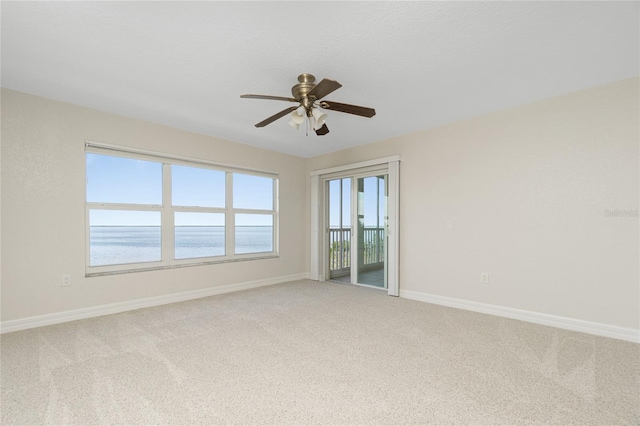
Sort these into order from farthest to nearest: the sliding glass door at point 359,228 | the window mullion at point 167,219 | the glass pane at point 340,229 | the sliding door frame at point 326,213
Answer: the glass pane at point 340,229 < the sliding glass door at point 359,228 < the sliding door frame at point 326,213 < the window mullion at point 167,219

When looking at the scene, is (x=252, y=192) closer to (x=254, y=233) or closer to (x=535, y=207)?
(x=254, y=233)

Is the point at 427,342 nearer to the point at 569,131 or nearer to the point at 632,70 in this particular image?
the point at 569,131

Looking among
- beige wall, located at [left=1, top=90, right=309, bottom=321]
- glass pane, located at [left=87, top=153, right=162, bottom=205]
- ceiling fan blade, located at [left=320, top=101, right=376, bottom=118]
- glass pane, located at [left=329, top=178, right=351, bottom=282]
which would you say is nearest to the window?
glass pane, located at [left=87, top=153, right=162, bottom=205]

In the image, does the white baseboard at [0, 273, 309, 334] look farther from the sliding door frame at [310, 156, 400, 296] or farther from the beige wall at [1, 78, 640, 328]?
the sliding door frame at [310, 156, 400, 296]

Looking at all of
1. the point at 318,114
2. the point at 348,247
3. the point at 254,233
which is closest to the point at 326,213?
the point at 348,247

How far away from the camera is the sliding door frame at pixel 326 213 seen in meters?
4.30

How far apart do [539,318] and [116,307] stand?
470 centimetres

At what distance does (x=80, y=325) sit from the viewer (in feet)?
9.85

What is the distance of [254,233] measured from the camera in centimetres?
505

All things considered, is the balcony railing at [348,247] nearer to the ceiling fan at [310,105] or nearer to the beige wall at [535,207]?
the beige wall at [535,207]

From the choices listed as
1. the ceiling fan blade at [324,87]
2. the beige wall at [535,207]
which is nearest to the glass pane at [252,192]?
the beige wall at [535,207]

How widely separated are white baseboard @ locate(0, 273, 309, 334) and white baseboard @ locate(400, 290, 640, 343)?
2678 mm

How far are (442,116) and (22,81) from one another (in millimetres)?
4329

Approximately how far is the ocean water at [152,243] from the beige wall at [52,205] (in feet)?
0.63
